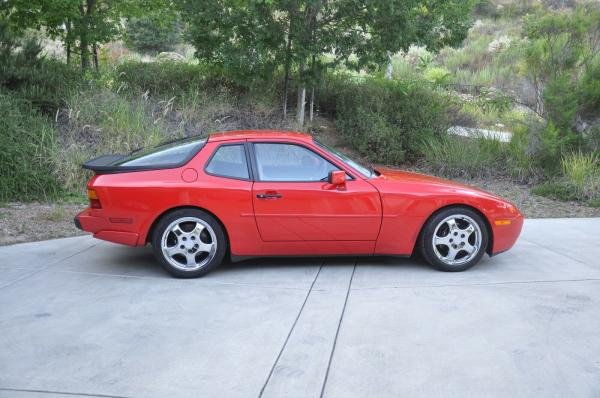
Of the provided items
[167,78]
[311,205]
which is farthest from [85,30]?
[311,205]

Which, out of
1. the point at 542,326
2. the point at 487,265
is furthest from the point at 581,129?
the point at 542,326

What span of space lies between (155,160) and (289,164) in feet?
4.04

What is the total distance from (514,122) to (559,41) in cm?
165

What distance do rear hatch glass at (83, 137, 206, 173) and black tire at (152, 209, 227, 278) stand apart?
1.59 ft

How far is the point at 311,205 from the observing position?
608 centimetres

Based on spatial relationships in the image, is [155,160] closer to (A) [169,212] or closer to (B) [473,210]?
(A) [169,212]

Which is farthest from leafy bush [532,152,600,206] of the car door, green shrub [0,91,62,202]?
green shrub [0,91,62,202]

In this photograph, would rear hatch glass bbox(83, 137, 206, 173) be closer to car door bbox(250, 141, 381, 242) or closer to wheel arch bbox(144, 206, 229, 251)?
wheel arch bbox(144, 206, 229, 251)

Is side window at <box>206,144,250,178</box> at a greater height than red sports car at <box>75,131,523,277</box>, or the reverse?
side window at <box>206,144,250,178</box>

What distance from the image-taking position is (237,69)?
12008mm

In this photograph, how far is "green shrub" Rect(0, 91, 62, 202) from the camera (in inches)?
378

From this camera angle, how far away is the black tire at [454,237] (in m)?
6.22

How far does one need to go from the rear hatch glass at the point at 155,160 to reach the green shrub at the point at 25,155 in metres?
3.75

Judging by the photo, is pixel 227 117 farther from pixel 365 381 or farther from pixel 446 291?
pixel 365 381
